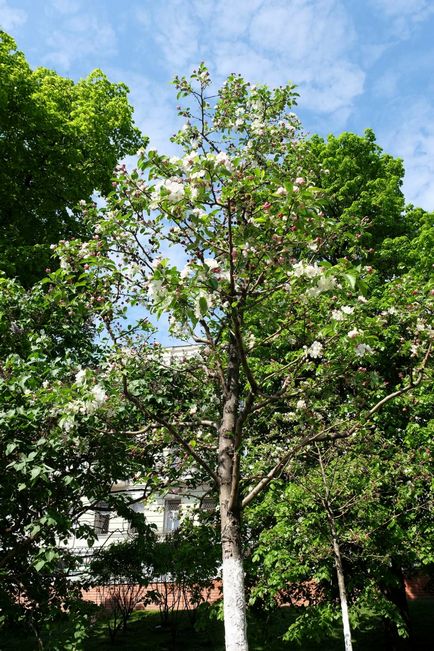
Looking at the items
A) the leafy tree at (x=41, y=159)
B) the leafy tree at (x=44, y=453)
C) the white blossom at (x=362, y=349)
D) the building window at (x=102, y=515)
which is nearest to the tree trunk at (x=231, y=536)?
the leafy tree at (x=44, y=453)

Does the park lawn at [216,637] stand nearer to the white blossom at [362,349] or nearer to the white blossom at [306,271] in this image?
the white blossom at [362,349]

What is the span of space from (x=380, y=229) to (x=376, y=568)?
9348 mm

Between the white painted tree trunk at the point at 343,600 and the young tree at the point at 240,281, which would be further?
the white painted tree trunk at the point at 343,600

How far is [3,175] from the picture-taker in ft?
38.5

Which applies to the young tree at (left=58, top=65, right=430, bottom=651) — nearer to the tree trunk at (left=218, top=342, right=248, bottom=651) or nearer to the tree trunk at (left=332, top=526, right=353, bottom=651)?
the tree trunk at (left=218, top=342, right=248, bottom=651)

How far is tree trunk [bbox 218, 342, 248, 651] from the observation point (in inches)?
166

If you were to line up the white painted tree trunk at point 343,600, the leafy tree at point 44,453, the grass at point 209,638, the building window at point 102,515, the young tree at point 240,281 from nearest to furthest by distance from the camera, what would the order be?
the young tree at point 240,281 → the leafy tree at point 44,453 → the white painted tree trunk at point 343,600 → the building window at point 102,515 → the grass at point 209,638

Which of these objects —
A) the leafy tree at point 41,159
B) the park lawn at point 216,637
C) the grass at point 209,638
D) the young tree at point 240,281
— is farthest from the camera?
the leafy tree at point 41,159

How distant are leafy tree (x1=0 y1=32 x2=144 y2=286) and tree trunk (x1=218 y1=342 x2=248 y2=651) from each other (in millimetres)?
7501

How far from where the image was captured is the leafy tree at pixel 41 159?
11.9 m

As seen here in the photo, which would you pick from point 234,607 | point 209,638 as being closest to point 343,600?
point 234,607

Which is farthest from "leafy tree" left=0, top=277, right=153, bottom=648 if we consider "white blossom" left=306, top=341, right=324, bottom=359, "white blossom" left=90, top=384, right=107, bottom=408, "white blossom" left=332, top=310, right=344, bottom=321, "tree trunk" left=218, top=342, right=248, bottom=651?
"white blossom" left=332, top=310, right=344, bottom=321

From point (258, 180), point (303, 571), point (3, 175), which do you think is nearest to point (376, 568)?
point (303, 571)

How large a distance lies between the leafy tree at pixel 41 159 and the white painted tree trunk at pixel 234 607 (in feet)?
27.5
